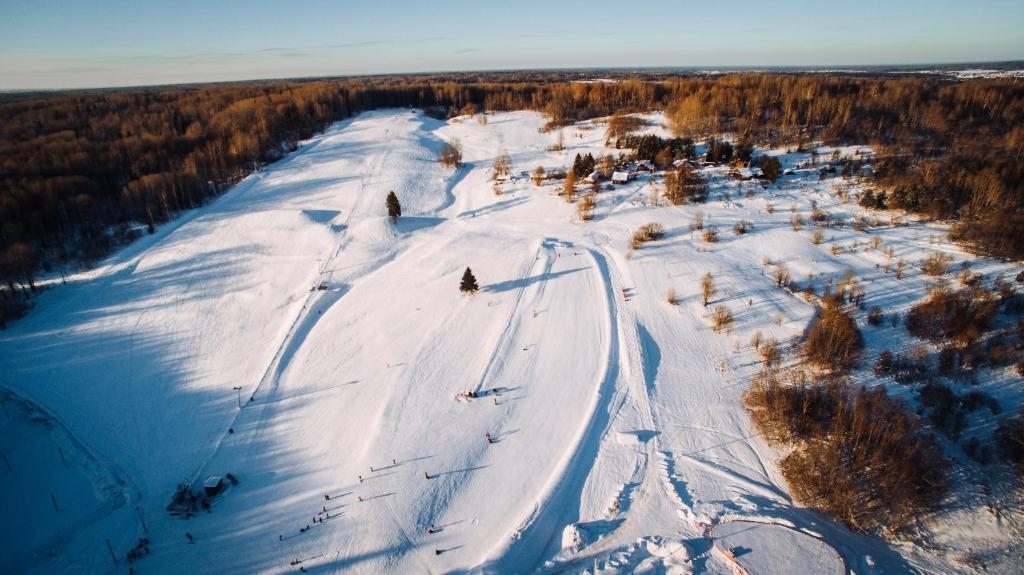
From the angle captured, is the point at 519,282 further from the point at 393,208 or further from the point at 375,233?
the point at 393,208

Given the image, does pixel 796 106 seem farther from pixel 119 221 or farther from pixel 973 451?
pixel 119 221

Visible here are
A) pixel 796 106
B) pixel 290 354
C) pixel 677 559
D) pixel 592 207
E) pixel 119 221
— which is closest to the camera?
pixel 677 559

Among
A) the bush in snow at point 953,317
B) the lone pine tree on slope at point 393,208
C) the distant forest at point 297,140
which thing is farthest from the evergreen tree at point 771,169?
the lone pine tree on slope at point 393,208

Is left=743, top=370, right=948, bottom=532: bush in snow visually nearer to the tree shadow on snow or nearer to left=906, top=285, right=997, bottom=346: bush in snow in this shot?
left=906, top=285, right=997, bottom=346: bush in snow

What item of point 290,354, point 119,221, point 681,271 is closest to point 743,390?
point 681,271

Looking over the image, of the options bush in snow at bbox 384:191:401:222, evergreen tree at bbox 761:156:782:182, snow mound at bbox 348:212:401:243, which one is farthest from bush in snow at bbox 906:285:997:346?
bush in snow at bbox 384:191:401:222
